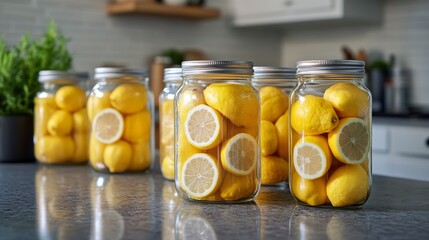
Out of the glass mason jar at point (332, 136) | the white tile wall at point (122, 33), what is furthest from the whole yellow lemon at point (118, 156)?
the white tile wall at point (122, 33)

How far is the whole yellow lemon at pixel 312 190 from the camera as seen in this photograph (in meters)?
1.01

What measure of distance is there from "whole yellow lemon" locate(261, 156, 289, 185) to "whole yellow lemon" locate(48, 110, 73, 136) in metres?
0.57

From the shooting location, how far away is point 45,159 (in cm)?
162

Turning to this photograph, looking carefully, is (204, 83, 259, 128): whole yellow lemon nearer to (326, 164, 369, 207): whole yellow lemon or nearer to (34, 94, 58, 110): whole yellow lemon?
(326, 164, 369, 207): whole yellow lemon

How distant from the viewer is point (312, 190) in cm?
101

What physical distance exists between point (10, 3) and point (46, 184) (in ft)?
7.87

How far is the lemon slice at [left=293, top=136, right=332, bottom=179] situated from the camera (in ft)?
3.25

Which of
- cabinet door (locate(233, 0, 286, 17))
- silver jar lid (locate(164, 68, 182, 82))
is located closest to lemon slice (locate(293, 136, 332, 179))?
silver jar lid (locate(164, 68, 182, 82))

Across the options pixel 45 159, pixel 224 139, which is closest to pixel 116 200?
pixel 224 139

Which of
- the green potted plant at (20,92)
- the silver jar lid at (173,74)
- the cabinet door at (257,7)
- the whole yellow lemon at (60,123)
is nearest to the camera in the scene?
the silver jar lid at (173,74)

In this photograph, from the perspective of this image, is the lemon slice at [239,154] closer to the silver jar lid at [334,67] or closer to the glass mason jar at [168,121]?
the silver jar lid at [334,67]

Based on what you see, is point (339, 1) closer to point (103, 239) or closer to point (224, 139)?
point (224, 139)

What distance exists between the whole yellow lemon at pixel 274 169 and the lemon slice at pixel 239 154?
146 millimetres

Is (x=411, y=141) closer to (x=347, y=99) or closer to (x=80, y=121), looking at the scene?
(x=80, y=121)
